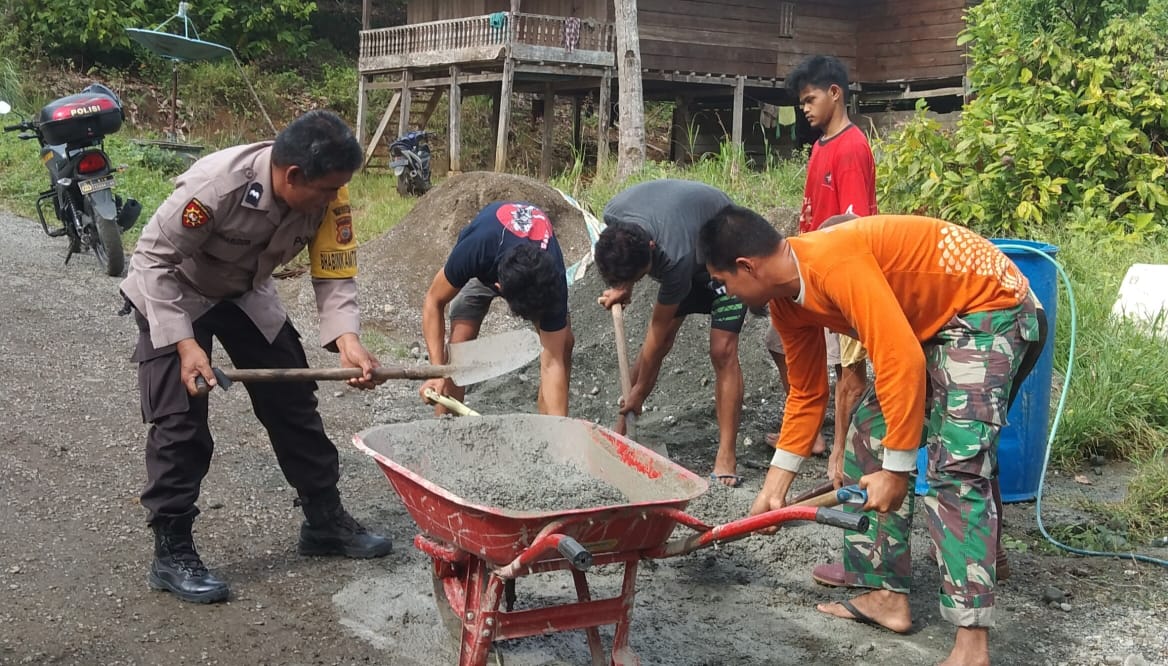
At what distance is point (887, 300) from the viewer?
8.34 feet

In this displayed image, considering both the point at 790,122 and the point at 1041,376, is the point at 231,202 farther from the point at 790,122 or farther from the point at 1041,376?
the point at 790,122

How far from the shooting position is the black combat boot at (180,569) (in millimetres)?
3240

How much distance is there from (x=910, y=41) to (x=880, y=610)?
14.2 metres

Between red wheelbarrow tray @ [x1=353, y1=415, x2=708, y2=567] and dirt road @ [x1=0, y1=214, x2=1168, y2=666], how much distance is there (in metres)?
0.52

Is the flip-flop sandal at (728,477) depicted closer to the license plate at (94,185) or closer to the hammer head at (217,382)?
the hammer head at (217,382)

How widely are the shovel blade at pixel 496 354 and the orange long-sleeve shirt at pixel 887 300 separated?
3.31 ft

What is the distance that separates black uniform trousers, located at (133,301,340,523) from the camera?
10.3 ft

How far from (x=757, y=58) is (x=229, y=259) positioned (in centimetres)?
1357

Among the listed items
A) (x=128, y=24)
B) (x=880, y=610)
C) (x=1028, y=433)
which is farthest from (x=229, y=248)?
(x=128, y=24)

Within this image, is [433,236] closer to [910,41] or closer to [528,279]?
[528,279]

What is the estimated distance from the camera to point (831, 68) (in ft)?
15.1

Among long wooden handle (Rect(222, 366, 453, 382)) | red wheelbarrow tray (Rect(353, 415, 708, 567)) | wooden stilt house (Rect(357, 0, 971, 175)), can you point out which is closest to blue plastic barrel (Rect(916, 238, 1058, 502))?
red wheelbarrow tray (Rect(353, 415, 708, 567))

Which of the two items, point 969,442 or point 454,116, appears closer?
point 969,442

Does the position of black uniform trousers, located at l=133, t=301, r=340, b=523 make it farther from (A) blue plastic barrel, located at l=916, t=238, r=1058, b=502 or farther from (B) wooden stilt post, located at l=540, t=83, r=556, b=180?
(B) wooden stilt post, located at l=540, t=83, r=556, b=180
